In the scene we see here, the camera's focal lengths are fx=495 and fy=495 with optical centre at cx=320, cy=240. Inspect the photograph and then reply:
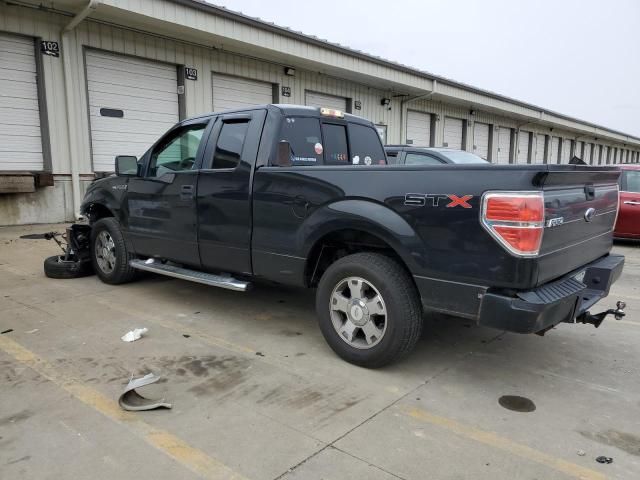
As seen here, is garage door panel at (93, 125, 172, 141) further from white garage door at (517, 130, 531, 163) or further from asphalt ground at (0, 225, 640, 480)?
white garage door at (517, 130, 531, 163)

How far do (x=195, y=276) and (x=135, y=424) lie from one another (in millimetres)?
2047

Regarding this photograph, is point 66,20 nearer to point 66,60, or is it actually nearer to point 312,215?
point 66,60

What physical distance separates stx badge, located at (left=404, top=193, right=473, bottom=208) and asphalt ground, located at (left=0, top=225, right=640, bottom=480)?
1.27 meters

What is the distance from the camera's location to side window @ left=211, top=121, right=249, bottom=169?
4492 millimetres

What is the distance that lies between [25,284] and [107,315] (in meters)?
1.93

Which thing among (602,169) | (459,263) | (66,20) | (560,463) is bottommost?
(560,463)

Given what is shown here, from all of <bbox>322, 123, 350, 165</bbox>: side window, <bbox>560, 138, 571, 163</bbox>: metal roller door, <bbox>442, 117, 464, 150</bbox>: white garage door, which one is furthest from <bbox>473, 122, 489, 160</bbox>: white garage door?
<bbox>322, 123, 350, 165</bbox>: side window

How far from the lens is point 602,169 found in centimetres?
373

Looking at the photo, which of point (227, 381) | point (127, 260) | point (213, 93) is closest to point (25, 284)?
point (127, 260)

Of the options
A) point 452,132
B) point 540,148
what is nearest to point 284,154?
point 452,132

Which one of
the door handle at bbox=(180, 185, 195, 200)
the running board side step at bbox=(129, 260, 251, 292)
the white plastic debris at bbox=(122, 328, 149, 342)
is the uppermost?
the door handle at bbox=(180, 185, 195, 200)

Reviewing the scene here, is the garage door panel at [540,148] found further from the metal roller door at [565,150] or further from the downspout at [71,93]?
the downspout at [71,93]

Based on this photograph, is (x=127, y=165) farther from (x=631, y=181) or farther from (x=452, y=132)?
(x=452, y=132)

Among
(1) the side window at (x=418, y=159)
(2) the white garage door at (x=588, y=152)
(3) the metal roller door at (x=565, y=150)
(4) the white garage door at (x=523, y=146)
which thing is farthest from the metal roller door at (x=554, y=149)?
(1) the side window at (x=418, y=159)
